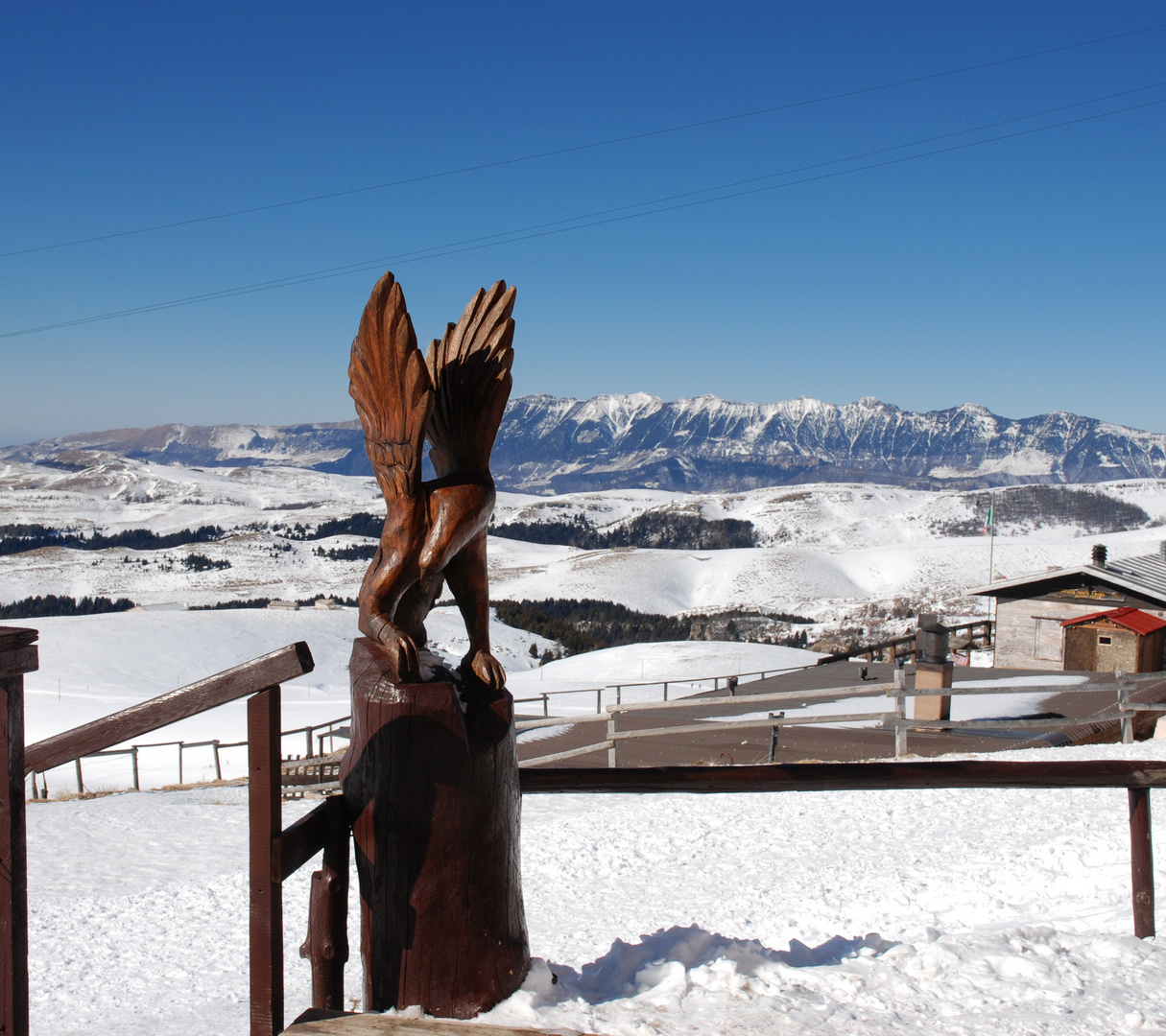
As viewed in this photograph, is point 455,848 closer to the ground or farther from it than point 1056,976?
farther from it

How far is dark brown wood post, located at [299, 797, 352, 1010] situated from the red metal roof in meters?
23.4

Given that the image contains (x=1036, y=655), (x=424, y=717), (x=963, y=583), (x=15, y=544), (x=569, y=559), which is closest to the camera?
(x=424, y=717)

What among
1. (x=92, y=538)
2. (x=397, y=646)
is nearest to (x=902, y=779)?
(x=397, y=646)

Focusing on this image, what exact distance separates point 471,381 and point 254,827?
165 cm

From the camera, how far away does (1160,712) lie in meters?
13.7

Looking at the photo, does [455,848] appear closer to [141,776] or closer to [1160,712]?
[1160,712]

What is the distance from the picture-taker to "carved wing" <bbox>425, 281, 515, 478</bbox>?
339cm

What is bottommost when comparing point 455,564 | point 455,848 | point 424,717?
point 455,848

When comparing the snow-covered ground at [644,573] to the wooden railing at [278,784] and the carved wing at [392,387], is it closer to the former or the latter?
the wooden railing at [278,784]

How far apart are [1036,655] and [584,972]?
2390cm

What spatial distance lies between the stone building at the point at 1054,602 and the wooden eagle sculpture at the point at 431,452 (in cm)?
2369

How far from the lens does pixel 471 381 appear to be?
342 centimetres

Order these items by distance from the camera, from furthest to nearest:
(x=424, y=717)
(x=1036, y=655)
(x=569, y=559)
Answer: (x=569, y=559) → (x=1036, y=655) → (x=424, y=717)

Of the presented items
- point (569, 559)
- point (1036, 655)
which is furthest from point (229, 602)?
point (1036, 655)
